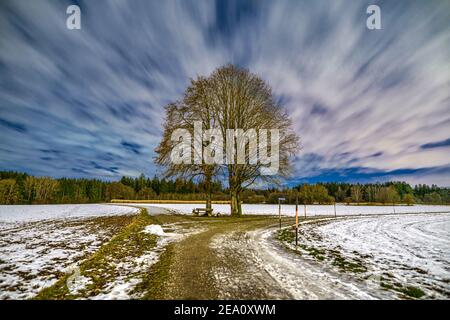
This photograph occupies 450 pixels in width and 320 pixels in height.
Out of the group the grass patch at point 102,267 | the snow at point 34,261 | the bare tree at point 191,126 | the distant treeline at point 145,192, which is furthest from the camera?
the distant treeline at point 145,192

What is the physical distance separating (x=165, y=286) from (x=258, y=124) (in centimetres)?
1739

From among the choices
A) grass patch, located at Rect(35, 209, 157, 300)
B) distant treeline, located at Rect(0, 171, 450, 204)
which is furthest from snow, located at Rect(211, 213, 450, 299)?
distant treeline, located at Rect(0, 171, 450, 204)

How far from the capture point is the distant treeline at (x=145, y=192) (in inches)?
3307

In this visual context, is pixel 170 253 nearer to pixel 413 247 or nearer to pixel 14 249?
pixel 14 249

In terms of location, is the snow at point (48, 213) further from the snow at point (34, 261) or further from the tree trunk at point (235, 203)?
the tree trunk at point (235, 203)

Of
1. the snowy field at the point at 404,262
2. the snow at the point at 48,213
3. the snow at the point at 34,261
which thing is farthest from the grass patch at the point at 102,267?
the snow at the point at 48,213

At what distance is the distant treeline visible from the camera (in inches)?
3307

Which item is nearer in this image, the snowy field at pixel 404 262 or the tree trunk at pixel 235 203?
the snowy field at pixel 404 262

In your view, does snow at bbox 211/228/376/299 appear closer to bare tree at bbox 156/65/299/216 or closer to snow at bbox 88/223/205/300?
snow at bbox 88/223/205/300

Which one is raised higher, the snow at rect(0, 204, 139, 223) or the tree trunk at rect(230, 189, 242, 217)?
the tree trunk at rect(230, 189, 242, 217)

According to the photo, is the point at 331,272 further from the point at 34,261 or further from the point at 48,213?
the point at 48,213

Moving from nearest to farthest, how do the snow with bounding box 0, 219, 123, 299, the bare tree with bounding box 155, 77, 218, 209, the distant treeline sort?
the snow with bounding box 0, 219, 123, 299, the bare tree with bounding box 155, 77, 218, 209, the distant treeline
